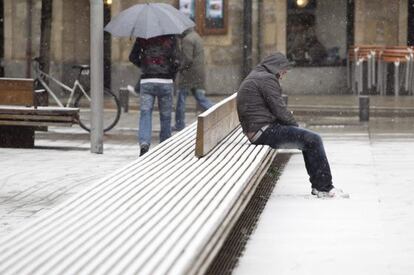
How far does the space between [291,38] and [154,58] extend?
15.5m

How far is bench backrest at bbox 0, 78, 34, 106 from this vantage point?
14508 mm

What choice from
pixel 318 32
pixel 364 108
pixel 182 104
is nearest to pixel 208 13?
pixel 318 32

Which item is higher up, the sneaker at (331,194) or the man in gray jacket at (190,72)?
the man in gray jacket at (190,72)

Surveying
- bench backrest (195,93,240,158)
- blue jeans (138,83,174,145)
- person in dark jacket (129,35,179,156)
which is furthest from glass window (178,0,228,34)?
bench backrest (195,93,240,158)

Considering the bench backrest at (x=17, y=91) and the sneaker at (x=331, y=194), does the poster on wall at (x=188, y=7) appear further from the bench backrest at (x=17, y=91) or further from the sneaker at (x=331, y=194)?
the sneaker at (x=331, y=194)

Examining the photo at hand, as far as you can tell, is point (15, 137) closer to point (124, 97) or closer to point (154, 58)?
point (154, 58)

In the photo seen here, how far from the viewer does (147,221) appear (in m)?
6.82

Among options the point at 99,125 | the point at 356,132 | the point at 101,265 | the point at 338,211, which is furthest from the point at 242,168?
the point at 356,132

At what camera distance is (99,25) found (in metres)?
13.9

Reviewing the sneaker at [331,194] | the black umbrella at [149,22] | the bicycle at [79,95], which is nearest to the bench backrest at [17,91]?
the bicycle at [79,95]

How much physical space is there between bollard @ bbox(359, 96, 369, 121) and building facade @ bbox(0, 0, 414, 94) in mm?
9216

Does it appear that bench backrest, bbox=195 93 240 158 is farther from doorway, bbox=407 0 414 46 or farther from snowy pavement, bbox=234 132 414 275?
→ doorway, bbox=407 0 414 46

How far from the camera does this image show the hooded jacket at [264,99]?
33.2 feet

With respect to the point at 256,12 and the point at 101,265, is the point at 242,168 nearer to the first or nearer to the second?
the point at 101,265
